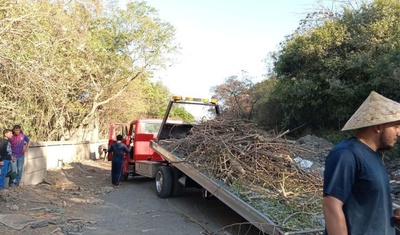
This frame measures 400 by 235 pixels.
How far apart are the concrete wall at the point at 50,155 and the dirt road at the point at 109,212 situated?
0.43m

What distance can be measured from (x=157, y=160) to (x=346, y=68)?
10.4 meters

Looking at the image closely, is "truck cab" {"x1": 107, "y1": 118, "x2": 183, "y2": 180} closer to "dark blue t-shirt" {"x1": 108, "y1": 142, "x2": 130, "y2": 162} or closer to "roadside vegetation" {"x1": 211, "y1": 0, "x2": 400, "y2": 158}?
"dark blue t-shirt" {"x1": 108, "y1": 142, "x2": 130, "y2": 162}

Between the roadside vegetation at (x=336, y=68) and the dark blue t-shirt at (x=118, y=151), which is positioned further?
Result: the roadside vegetation at (x=336, y=68)

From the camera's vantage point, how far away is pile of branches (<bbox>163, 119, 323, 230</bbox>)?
16.7 ft

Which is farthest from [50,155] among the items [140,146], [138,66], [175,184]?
[138,66]

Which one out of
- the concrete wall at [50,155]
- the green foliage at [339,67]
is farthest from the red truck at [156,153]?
the green foliage at [339,67]

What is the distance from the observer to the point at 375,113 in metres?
2.44

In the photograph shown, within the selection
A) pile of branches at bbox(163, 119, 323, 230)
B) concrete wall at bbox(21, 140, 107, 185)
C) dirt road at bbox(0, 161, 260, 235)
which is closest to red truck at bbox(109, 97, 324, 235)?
pile of branches at bbox(163, 119, 323, 230)

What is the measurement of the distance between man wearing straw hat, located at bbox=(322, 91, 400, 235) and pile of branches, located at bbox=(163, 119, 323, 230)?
2.32 metres

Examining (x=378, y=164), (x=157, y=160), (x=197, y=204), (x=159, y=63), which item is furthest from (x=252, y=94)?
(x=378, y=164)

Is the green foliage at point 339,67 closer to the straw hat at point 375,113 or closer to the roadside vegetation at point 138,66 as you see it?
the roadside vegetation at point 138,66

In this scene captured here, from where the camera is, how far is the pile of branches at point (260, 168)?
16.7 feet

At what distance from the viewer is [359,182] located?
7.48 ft

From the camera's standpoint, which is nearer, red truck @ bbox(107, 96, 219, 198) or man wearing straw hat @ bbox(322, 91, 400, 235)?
man wearing straw hat @ bbox(322, 91, 400, 235)
